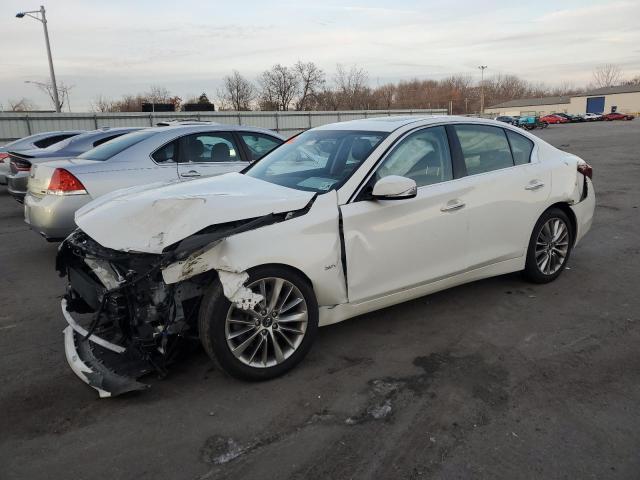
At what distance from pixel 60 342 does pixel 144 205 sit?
1.51 metres

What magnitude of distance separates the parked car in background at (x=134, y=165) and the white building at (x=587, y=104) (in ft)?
332

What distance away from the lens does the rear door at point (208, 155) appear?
21.4 ft

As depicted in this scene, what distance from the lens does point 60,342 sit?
397 cm

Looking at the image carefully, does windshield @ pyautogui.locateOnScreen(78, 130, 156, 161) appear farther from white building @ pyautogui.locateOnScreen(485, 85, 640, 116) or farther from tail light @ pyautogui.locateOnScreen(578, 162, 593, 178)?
white building @ pyautogui.locateOnScreen(485, 85, 640, 116)

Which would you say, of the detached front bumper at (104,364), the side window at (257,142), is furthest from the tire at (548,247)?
the side window at (257,142)

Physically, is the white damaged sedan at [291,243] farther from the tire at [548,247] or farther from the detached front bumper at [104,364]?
the tire at [548,247]

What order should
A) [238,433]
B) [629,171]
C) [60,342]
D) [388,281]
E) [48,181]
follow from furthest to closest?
[629,171] < [48,181] < [60,342] < [388,281] < [238,433]

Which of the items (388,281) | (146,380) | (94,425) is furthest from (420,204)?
(94,425)

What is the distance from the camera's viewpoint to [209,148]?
6.74m

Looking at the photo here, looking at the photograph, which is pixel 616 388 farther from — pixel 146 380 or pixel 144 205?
pixel 144 205

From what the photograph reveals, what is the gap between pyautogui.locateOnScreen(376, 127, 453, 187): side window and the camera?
3.84 meters

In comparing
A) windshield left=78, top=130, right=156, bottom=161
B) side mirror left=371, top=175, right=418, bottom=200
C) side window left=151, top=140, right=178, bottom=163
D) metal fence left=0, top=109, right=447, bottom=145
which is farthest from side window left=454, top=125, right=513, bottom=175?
metal fence left=0, top=109, right=447, bottom=145

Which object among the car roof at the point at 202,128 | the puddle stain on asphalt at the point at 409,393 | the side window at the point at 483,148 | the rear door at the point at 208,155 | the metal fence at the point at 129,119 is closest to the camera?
the puddle stain on asphalt at the point at 409,393

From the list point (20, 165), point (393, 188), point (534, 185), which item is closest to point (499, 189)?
point (534, 185)
